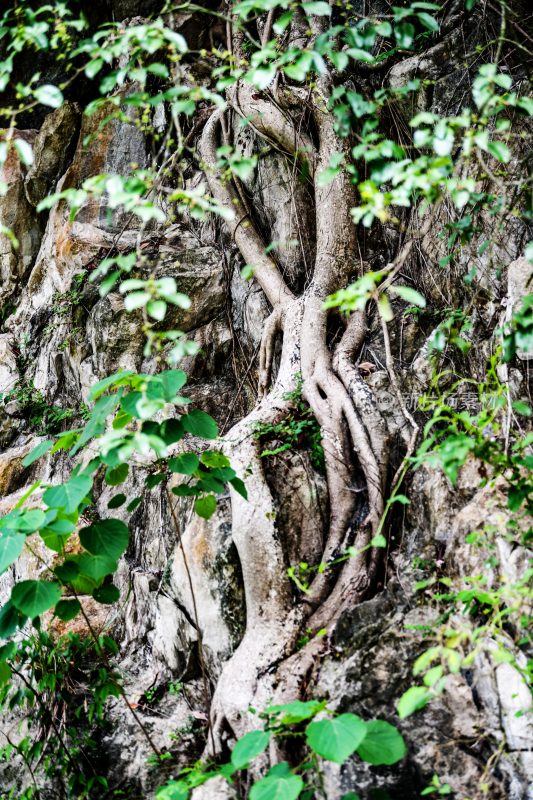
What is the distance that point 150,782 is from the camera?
2.66 meters

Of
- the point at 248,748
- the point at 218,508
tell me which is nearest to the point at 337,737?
the point at 248,748

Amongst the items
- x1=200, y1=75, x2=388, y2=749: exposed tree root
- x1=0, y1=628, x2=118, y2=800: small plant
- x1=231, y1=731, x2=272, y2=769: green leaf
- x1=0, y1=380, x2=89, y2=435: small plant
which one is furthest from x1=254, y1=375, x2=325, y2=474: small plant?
x1=0, y1=380, x2=89, y2=435: small plant

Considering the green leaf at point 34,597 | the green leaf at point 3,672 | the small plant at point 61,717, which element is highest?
the green leaf at point 34,597

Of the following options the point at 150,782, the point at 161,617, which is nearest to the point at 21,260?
the point at 161,617

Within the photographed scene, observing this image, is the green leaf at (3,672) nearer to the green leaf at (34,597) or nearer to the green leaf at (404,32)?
the green leaf at (34,597)

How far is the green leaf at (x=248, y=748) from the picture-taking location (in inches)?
68.4

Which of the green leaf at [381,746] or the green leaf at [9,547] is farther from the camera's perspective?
the green leaf at [9,547]

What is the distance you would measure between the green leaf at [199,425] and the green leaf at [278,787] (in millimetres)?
1102

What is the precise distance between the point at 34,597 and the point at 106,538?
31 cm

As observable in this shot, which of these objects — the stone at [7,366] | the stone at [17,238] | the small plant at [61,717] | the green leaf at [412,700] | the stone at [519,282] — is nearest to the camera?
the green leaf at [412,700]

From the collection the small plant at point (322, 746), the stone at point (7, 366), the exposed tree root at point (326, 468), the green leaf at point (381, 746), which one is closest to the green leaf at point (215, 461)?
the exposed tree root at point (326, 468)

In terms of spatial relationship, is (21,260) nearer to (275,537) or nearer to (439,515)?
(275,537)

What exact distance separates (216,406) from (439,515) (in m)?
1.99

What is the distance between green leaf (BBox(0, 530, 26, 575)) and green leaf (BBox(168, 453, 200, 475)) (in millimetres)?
558
